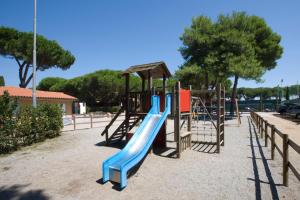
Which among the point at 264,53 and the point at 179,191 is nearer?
the point at 179,191

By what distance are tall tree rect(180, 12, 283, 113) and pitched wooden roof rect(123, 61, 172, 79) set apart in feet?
41.6

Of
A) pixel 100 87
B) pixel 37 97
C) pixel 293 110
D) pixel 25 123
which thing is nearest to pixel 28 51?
pixel 37 97

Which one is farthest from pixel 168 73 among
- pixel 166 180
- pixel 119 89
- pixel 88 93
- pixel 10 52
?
pixel 88 93

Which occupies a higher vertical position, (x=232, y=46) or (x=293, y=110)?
(x=232, y=46)

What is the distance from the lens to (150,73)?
932cm

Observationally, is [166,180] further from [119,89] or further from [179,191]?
[119,89]

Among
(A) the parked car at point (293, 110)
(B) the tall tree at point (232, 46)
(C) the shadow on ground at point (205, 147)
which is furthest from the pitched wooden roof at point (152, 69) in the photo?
(A) the parked car at point (293, 110)

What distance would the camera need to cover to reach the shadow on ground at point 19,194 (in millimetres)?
4297

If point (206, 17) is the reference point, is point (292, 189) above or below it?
below

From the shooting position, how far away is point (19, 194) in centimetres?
446

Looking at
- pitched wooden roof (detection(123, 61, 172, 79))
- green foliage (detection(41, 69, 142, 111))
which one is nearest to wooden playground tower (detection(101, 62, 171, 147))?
pitched wooden roof (detection(123, 61, 172, 79))

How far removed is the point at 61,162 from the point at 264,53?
77.3 ft

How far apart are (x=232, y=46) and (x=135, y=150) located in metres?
18.3

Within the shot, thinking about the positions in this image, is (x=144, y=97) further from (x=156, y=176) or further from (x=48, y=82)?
(x=48, y=82)
